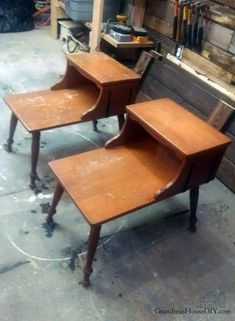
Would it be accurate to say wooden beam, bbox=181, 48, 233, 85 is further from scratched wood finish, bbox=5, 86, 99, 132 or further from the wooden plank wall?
scratched wood finish, bbox=5, 86, 99, 132

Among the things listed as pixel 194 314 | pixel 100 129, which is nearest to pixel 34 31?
pixel 100 129

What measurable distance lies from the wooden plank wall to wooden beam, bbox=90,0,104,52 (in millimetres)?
396

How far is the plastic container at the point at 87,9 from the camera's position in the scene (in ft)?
9.48

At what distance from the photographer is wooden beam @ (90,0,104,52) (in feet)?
8.30

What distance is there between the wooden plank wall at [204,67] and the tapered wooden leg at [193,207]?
428 mm

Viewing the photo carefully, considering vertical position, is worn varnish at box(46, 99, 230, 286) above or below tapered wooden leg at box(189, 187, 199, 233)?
above

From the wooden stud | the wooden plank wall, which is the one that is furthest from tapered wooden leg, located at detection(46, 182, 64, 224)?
the wooden plank wall

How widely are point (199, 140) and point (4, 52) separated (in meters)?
2.55

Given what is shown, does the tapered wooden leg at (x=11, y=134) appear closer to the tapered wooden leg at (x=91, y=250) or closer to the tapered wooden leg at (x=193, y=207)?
the tapered wooden leg at (x=91, y=250)

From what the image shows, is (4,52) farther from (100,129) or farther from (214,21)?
(214,21)

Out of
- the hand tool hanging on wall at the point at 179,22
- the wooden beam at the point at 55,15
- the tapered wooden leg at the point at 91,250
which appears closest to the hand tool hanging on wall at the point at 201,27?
the hand tool hanging on wall at the point at 179,22

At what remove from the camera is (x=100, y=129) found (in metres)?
2.35

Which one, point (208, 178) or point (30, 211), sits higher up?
point (208, 178)

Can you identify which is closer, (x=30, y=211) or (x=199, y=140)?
(x=199, y=140)
